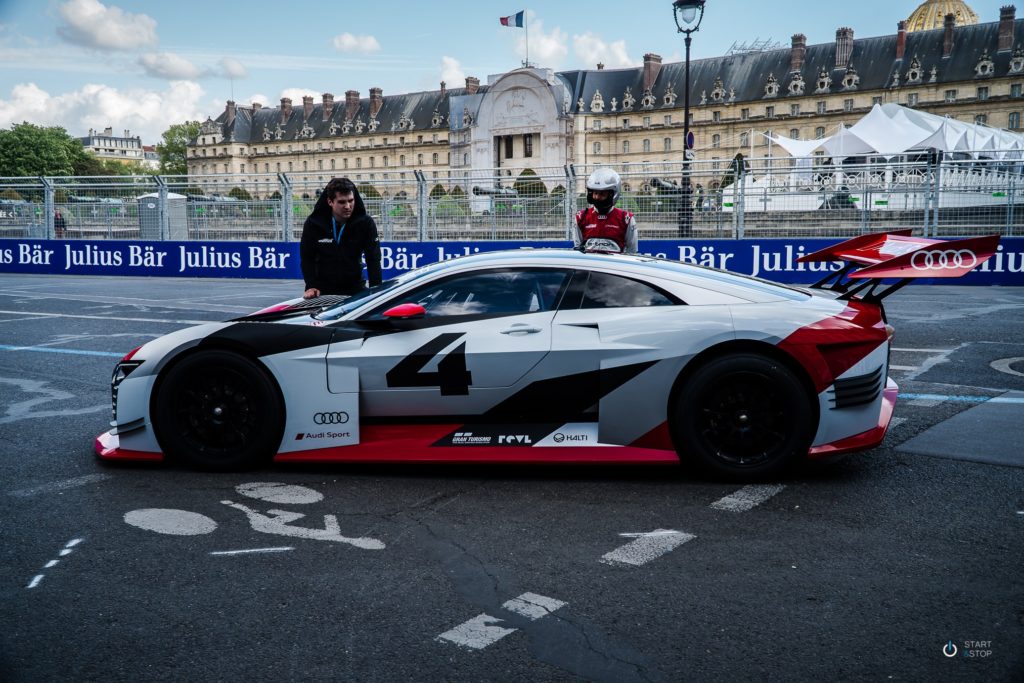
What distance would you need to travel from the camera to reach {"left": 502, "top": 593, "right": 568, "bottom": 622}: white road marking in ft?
10.2

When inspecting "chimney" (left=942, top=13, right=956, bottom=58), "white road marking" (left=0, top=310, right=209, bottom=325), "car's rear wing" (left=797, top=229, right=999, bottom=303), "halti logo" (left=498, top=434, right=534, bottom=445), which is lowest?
"halti logo" (left=498, top=434, right=534, bottom=445)

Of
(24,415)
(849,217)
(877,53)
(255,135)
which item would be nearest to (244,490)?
(24,415)

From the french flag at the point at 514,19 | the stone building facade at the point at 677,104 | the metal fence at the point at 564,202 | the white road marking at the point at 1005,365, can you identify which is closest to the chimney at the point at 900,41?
the stone building facade at the point at 677,104

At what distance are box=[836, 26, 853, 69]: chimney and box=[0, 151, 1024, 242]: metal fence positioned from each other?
8196 cm

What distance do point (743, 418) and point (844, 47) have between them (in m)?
98.6

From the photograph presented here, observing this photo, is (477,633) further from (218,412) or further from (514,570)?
(218,412)

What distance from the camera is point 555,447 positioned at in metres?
4.68

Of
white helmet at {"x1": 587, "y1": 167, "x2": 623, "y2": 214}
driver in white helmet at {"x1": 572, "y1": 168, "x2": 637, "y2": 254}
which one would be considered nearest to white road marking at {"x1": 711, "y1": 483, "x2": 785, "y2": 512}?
driver in white helmet at {"x1": 572, "y1": 168, "x2": 637, "y2": 254}

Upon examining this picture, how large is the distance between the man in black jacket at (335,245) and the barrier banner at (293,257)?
8.83 meters

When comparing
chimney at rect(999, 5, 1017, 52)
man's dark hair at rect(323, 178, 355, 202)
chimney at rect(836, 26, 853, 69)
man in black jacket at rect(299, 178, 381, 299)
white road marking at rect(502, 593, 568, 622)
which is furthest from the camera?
chimney at rect(836, 26, 853, 69)

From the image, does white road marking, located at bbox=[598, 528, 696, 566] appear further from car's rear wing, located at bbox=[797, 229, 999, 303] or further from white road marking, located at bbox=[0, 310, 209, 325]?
white road marking, located at bbox=[0, 310, 209, 325]

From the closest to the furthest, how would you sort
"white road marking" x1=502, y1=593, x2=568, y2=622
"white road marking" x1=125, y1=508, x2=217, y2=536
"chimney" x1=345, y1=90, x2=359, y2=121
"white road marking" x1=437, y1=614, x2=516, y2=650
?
"white road marking" x1=437, y1=614, x2=516, y2=650
"white road marking" x1=502, y1=593, x2=568, y2=622
"white road marking" x1=125, y1=508, x2=217, y2=536
"chimney" x1=345, y1=90, x2=359, y2=121

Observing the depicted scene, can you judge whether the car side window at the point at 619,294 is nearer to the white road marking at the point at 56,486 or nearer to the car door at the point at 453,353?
the car door at the point at 453,353

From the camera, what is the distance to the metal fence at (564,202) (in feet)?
52.5
